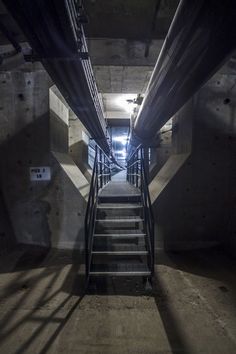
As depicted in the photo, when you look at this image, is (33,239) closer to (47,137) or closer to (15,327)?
(47,137)

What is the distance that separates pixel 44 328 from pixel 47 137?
11.5 ft

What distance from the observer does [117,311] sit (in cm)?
292

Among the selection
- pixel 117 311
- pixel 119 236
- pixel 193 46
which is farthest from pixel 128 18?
pixel 117 311

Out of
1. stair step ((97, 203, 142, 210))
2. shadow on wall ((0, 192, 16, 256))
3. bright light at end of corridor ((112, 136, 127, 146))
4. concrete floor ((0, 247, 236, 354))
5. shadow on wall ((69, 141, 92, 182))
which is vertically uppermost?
bright light at end of corridor ((112, 136, 127, 146))

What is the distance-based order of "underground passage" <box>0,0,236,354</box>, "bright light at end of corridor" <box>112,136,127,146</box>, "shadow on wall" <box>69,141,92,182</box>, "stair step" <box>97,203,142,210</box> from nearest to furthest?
"underground passage" <box>0,0,236,354</box>, "stair step" <box>97,203,142,210</box>, "shadow on wall" <box>69,141,92,182</box>, "bright light at end of corridor" <box>112,136,127,146</box>

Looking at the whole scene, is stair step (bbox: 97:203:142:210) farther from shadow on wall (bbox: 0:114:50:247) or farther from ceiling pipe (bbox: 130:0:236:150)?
ceiling pipe (bbox: 130:0:236:150)

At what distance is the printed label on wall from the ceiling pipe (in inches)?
108

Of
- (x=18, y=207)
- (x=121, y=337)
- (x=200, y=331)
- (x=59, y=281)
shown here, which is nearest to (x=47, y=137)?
(x=18, y=207)

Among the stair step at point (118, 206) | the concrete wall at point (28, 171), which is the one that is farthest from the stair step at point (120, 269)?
the concrete wall at point (28, 171)

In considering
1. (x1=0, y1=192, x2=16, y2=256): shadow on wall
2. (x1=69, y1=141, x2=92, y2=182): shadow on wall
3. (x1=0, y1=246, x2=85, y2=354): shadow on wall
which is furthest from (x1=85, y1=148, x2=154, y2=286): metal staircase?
(x1=69, y1=141, x2=92, y2=182): shadow on wall

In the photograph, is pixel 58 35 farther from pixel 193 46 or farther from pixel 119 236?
pixel 119 236

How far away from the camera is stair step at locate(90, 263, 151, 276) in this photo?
3482 mm

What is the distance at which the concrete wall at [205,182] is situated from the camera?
5.05 metres

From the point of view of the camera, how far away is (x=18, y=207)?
5180 mm
